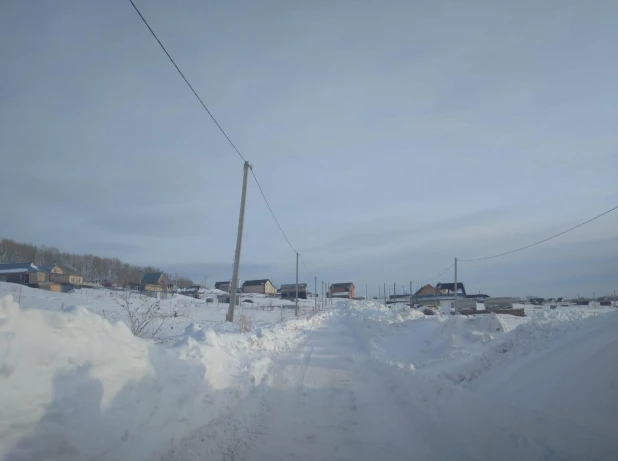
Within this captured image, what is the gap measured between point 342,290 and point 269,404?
5504 inches

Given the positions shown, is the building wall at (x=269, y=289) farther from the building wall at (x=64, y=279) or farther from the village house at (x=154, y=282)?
the building wall at (x=64, y=279)

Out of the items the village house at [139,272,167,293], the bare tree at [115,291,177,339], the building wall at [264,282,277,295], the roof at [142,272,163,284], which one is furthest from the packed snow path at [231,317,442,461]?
the building wall at [264,282,277,295]

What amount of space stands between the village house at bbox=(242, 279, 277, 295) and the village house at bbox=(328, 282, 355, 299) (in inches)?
1106

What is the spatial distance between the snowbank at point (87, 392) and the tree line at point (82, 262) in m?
105

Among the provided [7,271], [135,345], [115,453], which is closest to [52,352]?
[115,453]

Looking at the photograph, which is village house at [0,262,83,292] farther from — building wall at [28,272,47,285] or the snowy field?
the snowy field

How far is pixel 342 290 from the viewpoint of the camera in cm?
14438

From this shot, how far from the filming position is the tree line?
100956 millimetres

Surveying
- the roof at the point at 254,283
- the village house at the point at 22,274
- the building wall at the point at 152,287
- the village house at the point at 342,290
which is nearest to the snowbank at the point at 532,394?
the village house at the point at 22,274

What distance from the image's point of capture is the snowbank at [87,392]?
3541 millimetres

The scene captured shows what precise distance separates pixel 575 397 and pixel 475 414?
143cm

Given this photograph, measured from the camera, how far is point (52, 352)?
13.9ft

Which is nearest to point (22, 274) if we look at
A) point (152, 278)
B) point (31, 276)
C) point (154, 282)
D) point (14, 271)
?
point (31, 276)

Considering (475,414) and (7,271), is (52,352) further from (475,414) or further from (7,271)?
(7,271)
